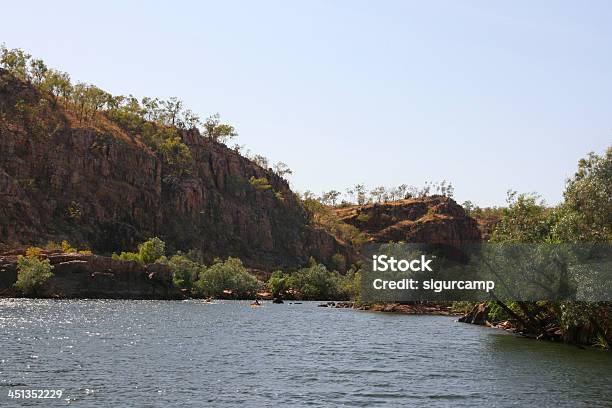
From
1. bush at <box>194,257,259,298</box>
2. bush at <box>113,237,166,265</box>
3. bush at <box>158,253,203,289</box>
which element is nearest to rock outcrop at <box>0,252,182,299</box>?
bush at <box>158,253,203,289</box>

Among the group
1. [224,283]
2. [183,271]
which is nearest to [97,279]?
[183,271]

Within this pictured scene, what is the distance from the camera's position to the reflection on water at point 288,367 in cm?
3775

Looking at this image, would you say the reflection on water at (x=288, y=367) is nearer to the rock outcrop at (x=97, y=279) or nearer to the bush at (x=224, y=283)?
the rock outcrop at (x=97, y=279)

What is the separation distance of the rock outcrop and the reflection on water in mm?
74258

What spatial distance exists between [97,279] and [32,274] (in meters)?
16.2

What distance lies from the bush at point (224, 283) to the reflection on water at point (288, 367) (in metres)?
104

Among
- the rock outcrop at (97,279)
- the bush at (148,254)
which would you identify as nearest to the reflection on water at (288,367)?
the rock outcrop at (97,279)

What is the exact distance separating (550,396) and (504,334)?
156 ft

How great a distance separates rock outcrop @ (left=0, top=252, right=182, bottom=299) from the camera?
155 m

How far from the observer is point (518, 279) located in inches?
2685

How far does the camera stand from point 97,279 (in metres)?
161

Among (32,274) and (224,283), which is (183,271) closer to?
(224,283)

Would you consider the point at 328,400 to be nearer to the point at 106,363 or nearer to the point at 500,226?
the point at 106,363

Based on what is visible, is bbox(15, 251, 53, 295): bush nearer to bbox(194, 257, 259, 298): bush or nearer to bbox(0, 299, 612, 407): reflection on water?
bbox(194, 257, 259, 298): bush
